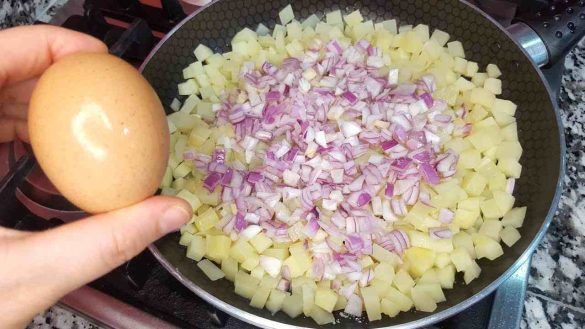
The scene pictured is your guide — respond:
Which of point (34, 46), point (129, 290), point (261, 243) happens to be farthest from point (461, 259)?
point (34, 46)

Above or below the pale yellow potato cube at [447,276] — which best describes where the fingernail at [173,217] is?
above

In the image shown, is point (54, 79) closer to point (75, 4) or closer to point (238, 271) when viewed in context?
point (238, 271)

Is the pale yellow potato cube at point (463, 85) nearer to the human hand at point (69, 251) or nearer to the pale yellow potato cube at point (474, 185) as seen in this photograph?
the pale yellow potato cube at point (474, 185)

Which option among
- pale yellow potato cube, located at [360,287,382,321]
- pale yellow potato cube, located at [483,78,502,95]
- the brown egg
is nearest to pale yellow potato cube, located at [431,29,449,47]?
pale yellow potato cube, located at [483,78,502,95]

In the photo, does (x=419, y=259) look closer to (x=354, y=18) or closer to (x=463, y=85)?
(x=463, y=85)

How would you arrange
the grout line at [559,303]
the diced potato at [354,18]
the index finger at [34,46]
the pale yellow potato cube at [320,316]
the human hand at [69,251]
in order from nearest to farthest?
1. the human hand at [69,251]
2. the index finger at [34,46]
3. the pale yellow potato cube at [320,316]
4. the grout line at [559,303]
5. the diced potato at [354,18]

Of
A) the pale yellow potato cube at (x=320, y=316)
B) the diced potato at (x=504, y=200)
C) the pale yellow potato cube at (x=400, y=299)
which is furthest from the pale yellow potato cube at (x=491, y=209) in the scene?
the pale yellow potato cube at (x=320, y=316)

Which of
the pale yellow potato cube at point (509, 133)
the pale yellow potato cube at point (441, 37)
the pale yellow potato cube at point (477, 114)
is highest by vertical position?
the pale yellow potato cube at point (441, 37)

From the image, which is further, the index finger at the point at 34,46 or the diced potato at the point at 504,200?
the diced potato at the point at 504,200
